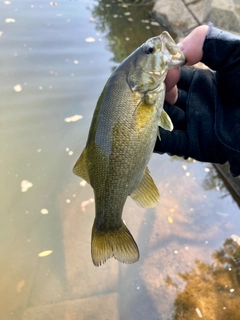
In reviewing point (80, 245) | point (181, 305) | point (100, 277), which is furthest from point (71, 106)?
point (181, 305)

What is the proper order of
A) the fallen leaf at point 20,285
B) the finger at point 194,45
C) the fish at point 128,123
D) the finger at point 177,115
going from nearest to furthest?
the fish at point 128,123 < the finger at point 194,45 < the finger at point 177,115 < the fallen leaf at point 20,285

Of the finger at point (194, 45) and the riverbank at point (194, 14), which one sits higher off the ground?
the finger at point (194, 45)

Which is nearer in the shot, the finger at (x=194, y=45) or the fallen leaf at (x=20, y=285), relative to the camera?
the finger at (x=194, y=45)

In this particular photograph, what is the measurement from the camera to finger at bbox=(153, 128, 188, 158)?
2.26 meters

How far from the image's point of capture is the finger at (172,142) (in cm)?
226

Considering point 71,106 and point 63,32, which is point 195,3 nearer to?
point 63,32

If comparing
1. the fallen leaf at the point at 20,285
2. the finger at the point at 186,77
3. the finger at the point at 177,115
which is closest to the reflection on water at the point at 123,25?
the finger at the point at 186,77

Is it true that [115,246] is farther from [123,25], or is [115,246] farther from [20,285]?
[123,25]

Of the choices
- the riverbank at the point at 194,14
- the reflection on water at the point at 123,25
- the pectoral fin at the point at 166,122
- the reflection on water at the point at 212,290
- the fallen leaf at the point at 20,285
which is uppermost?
the pectoral fin at the point at 166,122

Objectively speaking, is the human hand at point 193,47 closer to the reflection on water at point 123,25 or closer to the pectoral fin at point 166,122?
the pectoral fin at point 166,122

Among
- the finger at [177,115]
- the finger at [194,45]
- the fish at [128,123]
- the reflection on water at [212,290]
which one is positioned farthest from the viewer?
the reflection on water at [212,290]

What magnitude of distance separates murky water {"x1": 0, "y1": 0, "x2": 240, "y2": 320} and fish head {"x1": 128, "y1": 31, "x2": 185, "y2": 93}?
81.4 inches

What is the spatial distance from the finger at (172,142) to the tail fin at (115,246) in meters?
0.70

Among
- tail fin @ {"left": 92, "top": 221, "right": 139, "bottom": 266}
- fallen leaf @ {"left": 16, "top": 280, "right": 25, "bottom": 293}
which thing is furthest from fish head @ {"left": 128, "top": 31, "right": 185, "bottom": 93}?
fallen leaf @ {"left": 16, "top": 280, "right": 25, "bottom": 293}
